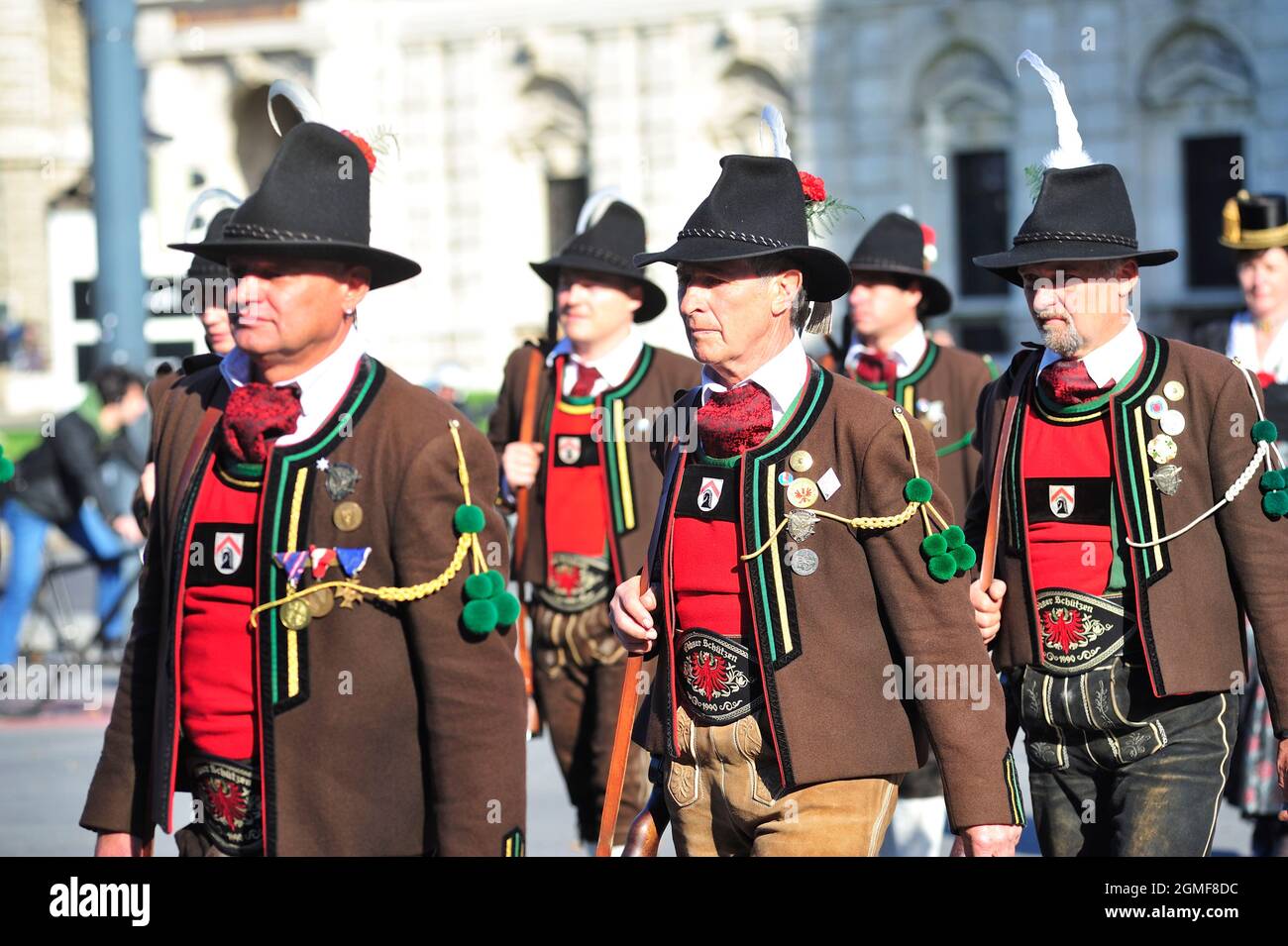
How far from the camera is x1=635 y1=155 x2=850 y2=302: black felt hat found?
443 centimetres

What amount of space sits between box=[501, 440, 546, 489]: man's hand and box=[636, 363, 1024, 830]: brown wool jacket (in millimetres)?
2802

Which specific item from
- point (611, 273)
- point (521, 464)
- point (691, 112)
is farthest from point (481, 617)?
point (691, 112)

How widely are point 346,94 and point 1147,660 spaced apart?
27345 millimetres

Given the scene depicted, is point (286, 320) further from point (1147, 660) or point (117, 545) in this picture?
point (117, 545)

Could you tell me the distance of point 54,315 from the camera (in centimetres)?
3462

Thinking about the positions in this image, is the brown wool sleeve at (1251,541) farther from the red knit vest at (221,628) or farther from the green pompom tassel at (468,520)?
the red knit vest at (221,628)

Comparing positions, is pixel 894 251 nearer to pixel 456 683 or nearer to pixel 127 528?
pixel 456 683

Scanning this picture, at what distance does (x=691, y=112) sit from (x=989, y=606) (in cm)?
2492

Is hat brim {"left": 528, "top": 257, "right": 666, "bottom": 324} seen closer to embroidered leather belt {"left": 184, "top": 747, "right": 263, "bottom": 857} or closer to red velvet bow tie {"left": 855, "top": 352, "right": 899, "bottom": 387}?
red velvet bow tie {"left": 855, "top": 352, "right": 899, "bottom": 387}

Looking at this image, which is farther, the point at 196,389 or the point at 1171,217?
the point at 1171,217

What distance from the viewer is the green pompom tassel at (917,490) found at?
4.29 metres

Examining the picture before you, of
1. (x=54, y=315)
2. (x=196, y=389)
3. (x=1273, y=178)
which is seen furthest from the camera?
(x=54, y=315)

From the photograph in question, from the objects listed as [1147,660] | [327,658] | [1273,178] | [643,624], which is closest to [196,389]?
[327,658]
